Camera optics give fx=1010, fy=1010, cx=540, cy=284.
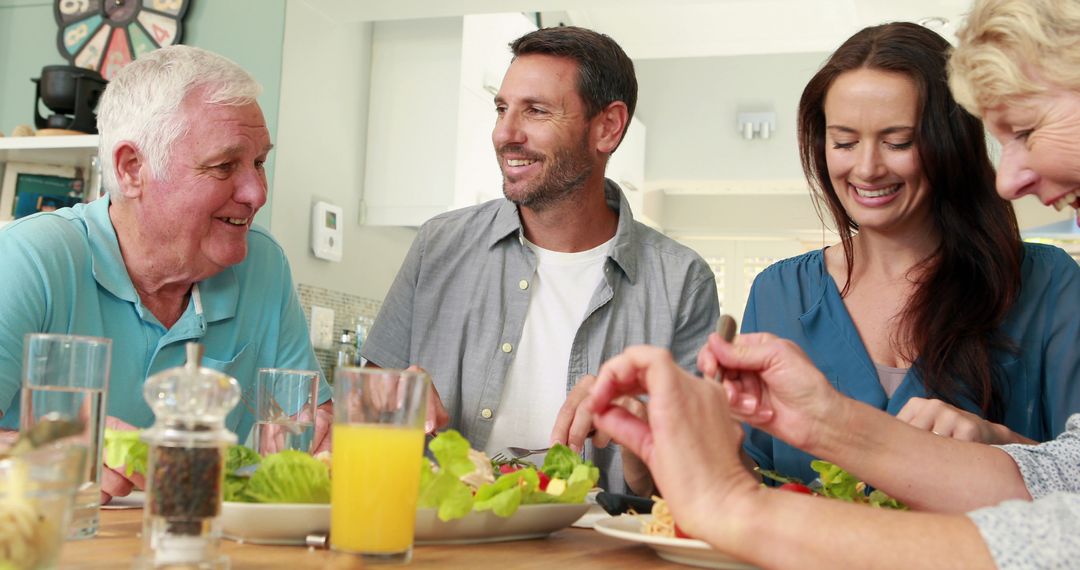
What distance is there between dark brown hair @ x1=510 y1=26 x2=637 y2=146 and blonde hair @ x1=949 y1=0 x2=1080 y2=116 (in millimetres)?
1156

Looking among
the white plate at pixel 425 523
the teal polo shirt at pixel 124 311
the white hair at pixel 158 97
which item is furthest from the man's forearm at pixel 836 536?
the white hair at pixel 158 97

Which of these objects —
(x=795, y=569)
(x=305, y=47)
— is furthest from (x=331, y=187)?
(x=795, y=569)

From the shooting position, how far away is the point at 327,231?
10.8 feet

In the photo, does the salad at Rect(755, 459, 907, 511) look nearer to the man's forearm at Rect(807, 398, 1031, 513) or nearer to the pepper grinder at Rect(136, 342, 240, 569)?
the man's forearm at Rect(807, 398, 1031, 513)

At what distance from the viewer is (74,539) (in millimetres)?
925

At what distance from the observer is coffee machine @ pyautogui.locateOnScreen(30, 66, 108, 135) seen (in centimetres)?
283

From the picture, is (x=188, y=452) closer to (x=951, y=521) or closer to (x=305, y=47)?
(x=951, y=521)

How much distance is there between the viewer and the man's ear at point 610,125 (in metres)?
2.41

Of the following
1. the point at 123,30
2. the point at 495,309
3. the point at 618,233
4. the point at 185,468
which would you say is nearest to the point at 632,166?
the point at 123,30

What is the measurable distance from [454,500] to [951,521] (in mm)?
425

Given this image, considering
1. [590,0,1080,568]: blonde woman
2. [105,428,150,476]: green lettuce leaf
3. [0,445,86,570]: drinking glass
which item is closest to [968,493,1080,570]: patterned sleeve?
[590,0,1080,568]: blonde woman

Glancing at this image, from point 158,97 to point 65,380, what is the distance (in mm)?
982

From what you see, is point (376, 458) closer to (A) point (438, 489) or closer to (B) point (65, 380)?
(A) point (438, 489)

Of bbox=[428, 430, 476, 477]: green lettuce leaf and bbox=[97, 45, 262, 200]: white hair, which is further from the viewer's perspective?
bbox=[97, 45, 262, 200]: white hair
